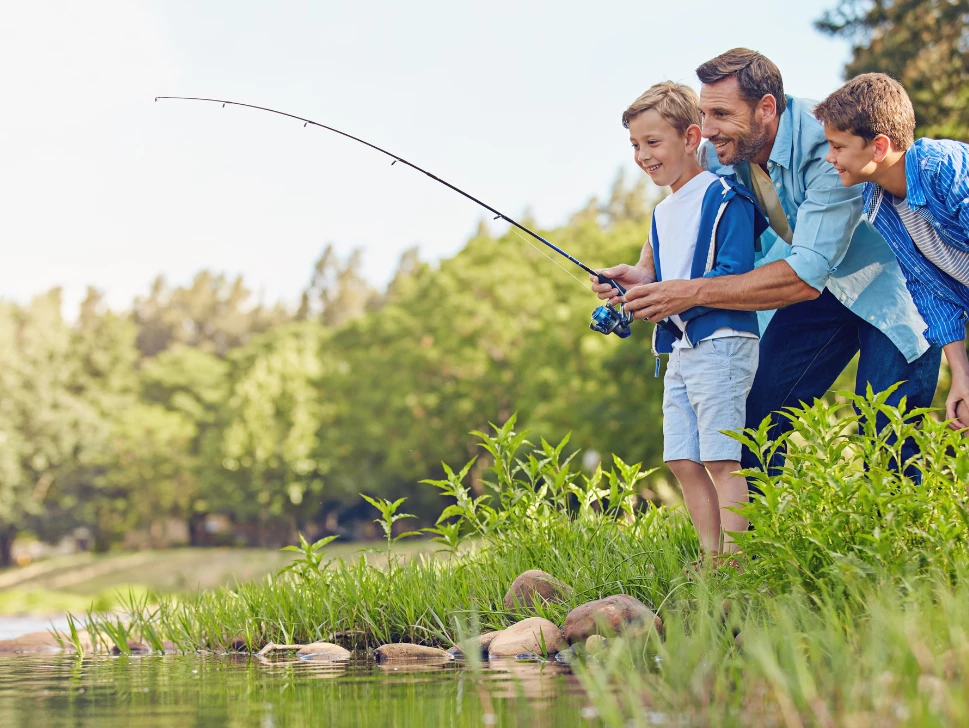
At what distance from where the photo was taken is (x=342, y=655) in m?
4.52

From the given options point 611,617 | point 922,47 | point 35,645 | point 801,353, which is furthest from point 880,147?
point 922,47

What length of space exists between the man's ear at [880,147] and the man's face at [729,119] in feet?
1.83

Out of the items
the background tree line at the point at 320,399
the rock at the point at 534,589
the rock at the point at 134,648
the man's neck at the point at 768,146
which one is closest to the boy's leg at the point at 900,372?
the man's neck at the point at 768,146

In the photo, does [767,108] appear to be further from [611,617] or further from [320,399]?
[320,399]

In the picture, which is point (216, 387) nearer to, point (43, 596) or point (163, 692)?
point (43, 596)

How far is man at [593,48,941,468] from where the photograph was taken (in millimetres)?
4387

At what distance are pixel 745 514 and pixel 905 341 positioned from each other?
52.9 inches

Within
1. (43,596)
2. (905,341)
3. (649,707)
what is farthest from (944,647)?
(43,596)

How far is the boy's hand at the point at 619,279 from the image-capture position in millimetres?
4676

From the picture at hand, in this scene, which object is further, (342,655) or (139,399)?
(139,399)

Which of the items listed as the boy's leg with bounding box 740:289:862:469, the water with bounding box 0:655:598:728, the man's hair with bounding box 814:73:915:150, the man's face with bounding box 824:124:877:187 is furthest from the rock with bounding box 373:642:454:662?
the man's hair with bounding box 814:73:915:150

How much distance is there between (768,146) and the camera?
183 inches

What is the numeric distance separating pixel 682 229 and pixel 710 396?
2.42 ft

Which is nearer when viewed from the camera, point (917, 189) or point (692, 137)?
point (917, 189)
